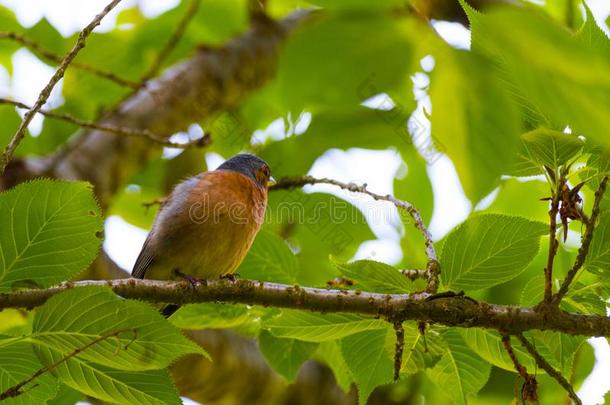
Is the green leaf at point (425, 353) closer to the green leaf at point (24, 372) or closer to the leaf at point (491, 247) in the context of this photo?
the leaf at point (491, 247)

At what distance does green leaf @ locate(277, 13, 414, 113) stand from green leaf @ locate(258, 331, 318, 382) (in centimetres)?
246

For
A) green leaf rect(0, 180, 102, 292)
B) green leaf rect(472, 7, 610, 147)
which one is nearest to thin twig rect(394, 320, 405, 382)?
green leaf rect(0, 180, 102, 292)

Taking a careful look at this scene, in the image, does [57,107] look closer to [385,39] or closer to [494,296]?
[494,296]

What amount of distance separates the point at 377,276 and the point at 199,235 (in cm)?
227

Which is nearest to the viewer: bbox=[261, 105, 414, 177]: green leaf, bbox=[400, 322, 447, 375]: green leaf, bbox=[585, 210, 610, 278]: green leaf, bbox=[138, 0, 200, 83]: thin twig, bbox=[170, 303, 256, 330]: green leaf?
bbox=[261, 105, 414, 177]: green leaf

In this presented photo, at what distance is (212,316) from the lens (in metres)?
3.16

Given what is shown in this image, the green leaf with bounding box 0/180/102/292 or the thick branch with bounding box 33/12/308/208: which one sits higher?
the green leaf with bounding box 0/180/102/292

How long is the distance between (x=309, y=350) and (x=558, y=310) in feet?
4.29

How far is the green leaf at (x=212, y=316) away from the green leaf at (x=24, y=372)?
2.81 ft

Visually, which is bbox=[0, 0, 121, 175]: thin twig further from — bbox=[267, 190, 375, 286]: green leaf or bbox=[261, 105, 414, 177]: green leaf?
bbox=[267, 190, 375, 286]: green leaf

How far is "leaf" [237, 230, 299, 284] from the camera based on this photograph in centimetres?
322

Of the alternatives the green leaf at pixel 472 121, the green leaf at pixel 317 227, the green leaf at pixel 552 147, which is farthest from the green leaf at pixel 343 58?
the green leaf at pixel 317 227

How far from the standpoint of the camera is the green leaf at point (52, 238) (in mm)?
2217

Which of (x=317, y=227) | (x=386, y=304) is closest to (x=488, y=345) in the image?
(x=386, y=304)
